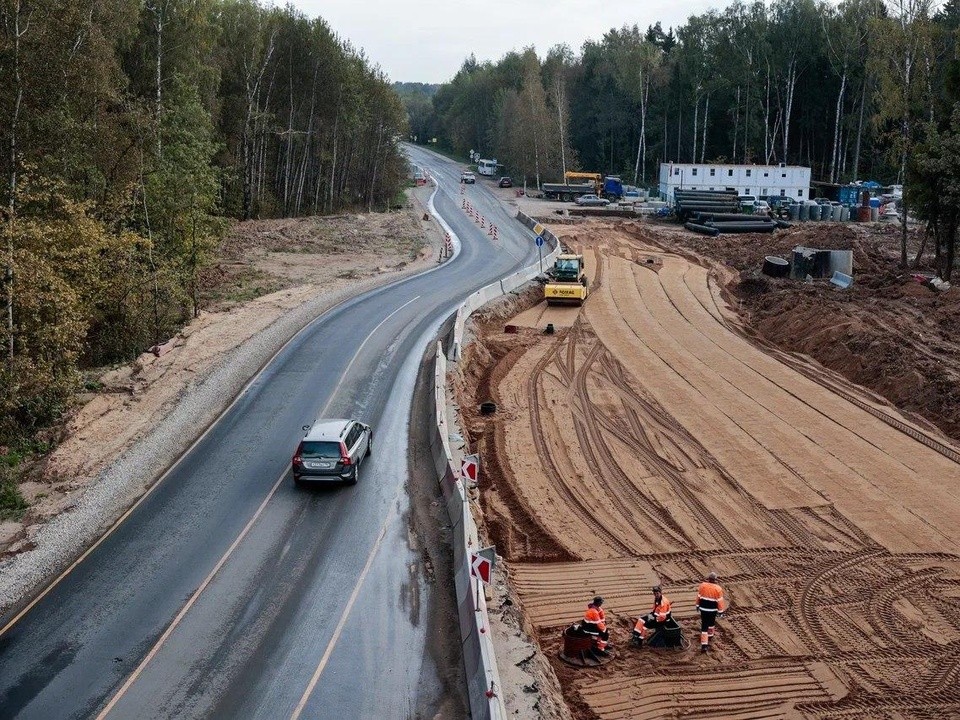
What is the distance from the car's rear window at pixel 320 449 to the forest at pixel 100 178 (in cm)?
747

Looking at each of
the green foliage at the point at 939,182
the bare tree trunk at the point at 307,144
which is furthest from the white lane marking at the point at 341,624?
the bare tree trunk at the point at 307,144

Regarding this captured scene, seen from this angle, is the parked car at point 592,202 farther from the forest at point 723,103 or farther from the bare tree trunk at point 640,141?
the bare tree trunk at point 640,141

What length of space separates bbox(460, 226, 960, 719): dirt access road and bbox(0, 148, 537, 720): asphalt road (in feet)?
9.22

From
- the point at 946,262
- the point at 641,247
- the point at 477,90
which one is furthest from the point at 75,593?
the point at 477,90

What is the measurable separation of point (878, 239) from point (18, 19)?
5610 centimetres

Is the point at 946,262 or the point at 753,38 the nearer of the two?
the point at 946,262

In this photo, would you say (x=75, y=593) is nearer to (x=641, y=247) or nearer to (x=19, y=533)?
(x=19, y=533)

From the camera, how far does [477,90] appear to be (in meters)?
155

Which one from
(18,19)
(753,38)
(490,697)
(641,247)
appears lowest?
(490,697)

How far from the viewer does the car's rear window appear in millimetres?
22094

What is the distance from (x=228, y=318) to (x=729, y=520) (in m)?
24.5

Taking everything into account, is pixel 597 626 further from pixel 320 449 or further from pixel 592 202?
pixel 592 202

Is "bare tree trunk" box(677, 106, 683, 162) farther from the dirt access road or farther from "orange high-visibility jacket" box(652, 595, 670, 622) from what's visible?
"orange high-visibility jacket" box(652, 595, 670, 622)

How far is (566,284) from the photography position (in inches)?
1790
